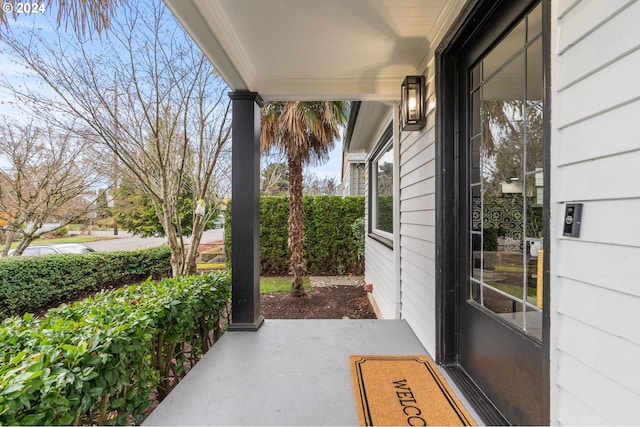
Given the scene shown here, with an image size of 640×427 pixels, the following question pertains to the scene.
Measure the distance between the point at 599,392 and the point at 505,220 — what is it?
0.88 meters

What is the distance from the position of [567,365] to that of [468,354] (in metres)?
1.03

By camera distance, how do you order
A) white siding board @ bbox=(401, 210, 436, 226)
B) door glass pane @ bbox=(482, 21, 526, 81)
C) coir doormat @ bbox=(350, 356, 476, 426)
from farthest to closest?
white siding board @ bbox=(401, 210, 436, 226) < coir doormat @ bbox=(350, 356, 476, 426) < door glass pane @ bbox=(482, 21, 526, 81)

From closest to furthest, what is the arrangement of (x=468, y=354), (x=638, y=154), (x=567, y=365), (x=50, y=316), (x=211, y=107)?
(x=638, y=154)
(x=567, y=365)
(x=50, y=316)
(x=468, y=354)
(x=211, y=107)

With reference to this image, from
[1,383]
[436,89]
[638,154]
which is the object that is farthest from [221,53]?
[638,154]

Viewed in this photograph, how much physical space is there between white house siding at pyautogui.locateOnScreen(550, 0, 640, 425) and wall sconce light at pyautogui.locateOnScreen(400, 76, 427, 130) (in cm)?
139

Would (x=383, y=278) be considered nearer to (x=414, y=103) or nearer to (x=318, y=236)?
(x=414, y=103)

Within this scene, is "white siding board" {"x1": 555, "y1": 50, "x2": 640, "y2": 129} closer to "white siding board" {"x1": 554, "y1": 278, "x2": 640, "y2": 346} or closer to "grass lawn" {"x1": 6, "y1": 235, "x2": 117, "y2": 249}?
"white siding board" {"x1": 554, "y1": 278, "x2": 640, "y2": 346}

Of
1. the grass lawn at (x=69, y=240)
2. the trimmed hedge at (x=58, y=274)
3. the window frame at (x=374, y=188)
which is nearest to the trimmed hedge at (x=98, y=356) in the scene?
the window frame at (x=374, y=188)

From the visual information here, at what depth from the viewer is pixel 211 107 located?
4664 millimetres

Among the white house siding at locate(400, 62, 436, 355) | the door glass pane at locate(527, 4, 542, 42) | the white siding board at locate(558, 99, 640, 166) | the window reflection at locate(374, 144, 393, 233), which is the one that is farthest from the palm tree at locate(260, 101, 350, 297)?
the white siding board at locate(558, 99, 640, 166)

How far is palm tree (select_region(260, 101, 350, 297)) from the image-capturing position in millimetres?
4949

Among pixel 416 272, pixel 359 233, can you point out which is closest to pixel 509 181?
pixel 416 272

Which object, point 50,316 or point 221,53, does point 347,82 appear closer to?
point 221,53

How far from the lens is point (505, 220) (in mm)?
1560
